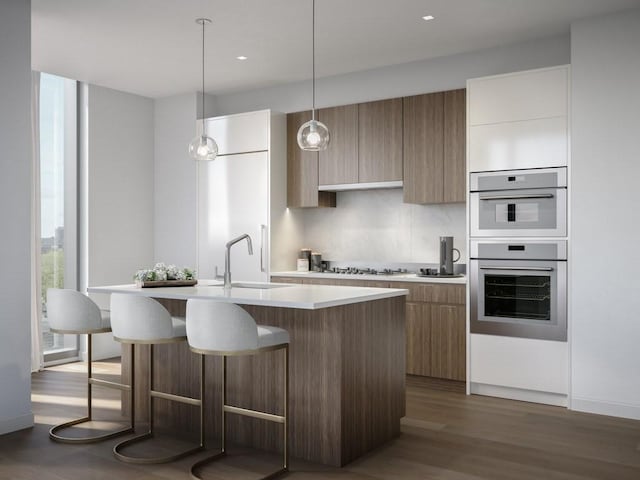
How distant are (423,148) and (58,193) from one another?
3755 mm

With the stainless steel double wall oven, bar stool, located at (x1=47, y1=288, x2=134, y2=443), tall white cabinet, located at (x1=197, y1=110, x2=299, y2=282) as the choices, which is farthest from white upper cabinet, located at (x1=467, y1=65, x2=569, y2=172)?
bar stool, located at (x1=47, y1=288, x2=134, y2=443)

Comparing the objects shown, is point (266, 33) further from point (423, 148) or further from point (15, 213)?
point (15, 213)

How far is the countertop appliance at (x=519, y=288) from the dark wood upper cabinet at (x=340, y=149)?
1.49 m

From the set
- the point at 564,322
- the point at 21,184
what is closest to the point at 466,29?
the point at 564,322

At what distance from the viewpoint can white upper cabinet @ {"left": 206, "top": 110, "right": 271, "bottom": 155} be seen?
5.95 meters

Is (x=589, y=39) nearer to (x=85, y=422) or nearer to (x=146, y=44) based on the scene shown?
(x=146, y=44)

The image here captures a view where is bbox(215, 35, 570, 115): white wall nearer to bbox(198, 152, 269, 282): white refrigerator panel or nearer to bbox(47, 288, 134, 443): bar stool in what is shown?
bbox(198, 152, 269, 282): white refrigerator panel

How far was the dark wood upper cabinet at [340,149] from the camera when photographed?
224 inches

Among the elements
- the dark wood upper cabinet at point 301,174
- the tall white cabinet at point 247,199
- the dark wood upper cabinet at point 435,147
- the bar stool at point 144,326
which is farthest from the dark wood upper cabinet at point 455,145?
the bar stool at point 144,326

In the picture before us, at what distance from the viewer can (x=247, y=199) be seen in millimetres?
6078

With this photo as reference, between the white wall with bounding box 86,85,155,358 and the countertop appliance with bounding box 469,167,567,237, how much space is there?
11.3ft

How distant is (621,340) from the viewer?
165 inches

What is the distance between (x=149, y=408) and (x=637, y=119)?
3836 millimetres

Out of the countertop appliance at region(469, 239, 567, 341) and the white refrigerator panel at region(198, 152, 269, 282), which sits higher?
the white refrigerator panel at region(198, 152, 269, 282)
